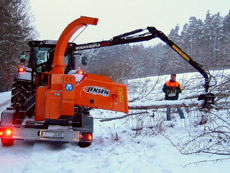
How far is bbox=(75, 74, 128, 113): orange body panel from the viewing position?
4605 millimetres

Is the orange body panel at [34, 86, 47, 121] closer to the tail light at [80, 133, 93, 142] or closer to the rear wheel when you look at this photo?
the rear wheel

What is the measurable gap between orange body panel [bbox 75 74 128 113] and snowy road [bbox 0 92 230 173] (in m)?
0.96

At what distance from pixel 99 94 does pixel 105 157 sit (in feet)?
3.99

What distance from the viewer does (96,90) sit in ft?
15.3

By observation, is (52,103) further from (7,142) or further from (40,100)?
(7,142)

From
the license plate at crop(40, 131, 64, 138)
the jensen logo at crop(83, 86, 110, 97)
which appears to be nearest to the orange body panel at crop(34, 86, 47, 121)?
the license plate at crop(40, 131, 64, 138)

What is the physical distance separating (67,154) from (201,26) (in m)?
58.0

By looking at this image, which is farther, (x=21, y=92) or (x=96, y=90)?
(x=21, y=92)

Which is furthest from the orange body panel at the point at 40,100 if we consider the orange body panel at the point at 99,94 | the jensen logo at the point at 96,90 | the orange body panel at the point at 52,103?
the jensen logo at the point at 96,90

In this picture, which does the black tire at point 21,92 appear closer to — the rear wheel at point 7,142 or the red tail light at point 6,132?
the rear wheel at point 7,142

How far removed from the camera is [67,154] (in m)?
4.52

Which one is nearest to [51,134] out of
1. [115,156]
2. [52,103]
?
[52,103]

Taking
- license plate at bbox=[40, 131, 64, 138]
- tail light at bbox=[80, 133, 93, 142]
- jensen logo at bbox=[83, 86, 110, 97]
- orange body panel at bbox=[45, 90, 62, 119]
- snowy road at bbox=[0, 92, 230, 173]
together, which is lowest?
snowy road at bbox=[0, 92, 230, 173]

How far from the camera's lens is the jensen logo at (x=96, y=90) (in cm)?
462
